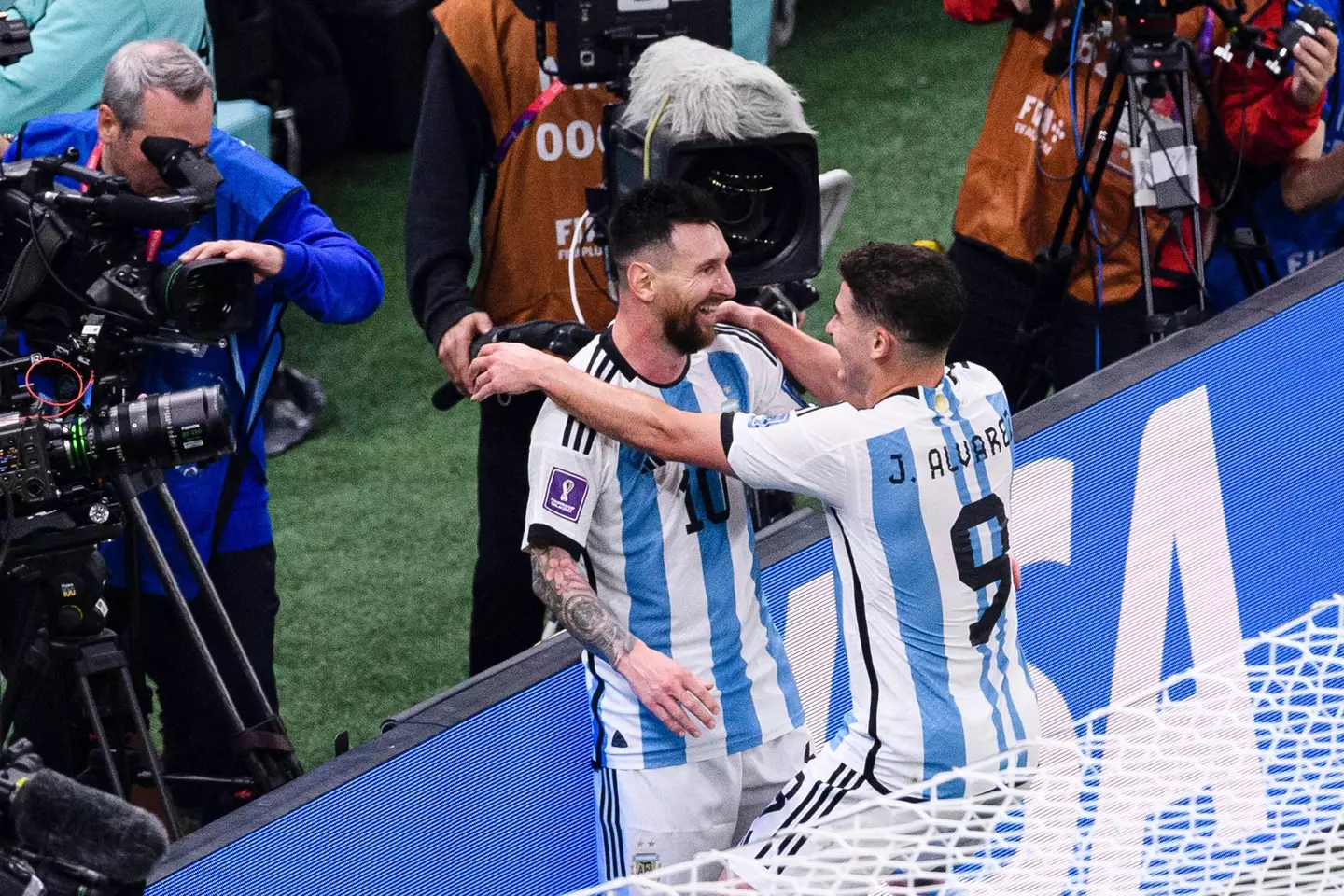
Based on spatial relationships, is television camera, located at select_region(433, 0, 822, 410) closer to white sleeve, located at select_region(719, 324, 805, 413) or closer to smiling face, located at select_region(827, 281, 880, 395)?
white sleeve, located at select_region(719, 324, 805, 413)

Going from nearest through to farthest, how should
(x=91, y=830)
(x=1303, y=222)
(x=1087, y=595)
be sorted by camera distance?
(x=91, y=830) < (x=1087, y=595) < (x=1303, y=222)

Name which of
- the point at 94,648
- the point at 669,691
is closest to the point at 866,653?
the point at 669,691

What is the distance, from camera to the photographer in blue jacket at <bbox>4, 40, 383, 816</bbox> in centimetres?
373

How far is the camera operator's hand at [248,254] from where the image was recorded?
3.52 metres

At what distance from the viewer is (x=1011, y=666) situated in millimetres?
3139

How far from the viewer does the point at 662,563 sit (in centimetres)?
316

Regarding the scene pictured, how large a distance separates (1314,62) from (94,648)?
300 centimetres

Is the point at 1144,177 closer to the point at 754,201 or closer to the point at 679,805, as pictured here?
the point at 754,201

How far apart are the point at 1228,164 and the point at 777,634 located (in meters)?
2.10

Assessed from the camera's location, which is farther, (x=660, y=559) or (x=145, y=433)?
(x=145, y=433)

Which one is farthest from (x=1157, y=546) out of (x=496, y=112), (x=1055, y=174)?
(x=496, y=112)

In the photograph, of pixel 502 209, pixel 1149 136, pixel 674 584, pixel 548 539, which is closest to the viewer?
pixel 548 539

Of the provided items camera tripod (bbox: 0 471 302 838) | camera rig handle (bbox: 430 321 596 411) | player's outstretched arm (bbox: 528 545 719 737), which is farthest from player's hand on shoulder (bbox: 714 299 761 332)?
camera tripod (bbox: 0 471 302 838)

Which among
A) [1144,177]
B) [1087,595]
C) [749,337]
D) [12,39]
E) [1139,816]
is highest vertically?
[12,39]
